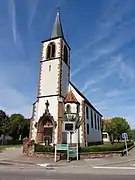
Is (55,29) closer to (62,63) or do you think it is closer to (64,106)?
(62,63)

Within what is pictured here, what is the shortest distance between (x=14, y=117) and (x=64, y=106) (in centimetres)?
4267

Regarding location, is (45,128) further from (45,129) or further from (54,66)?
(54,66)

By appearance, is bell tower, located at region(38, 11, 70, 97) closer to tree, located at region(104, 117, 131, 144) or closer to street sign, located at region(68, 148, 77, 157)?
street sign, located at region(68, 148, 77, 157)

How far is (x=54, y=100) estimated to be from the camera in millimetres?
29953

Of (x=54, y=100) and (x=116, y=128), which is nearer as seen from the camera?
(x=54, y=100)

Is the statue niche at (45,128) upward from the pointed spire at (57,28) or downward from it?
downward

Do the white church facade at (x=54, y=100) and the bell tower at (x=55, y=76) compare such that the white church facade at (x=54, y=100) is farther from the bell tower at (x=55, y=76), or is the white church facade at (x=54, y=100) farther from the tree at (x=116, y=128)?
the tree at (x=116, y=128)

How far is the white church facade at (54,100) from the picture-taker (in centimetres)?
2898

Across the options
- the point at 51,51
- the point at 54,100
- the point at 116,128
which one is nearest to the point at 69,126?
the point at 54,100

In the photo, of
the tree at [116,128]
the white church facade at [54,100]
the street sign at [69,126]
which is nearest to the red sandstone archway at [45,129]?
the white church facade at [54,100]

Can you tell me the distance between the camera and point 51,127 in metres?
29.2

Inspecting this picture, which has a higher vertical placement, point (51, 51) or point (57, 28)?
point (57, 28)

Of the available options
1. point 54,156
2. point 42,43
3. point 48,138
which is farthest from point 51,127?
point 42,43

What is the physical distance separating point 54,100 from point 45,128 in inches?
174
